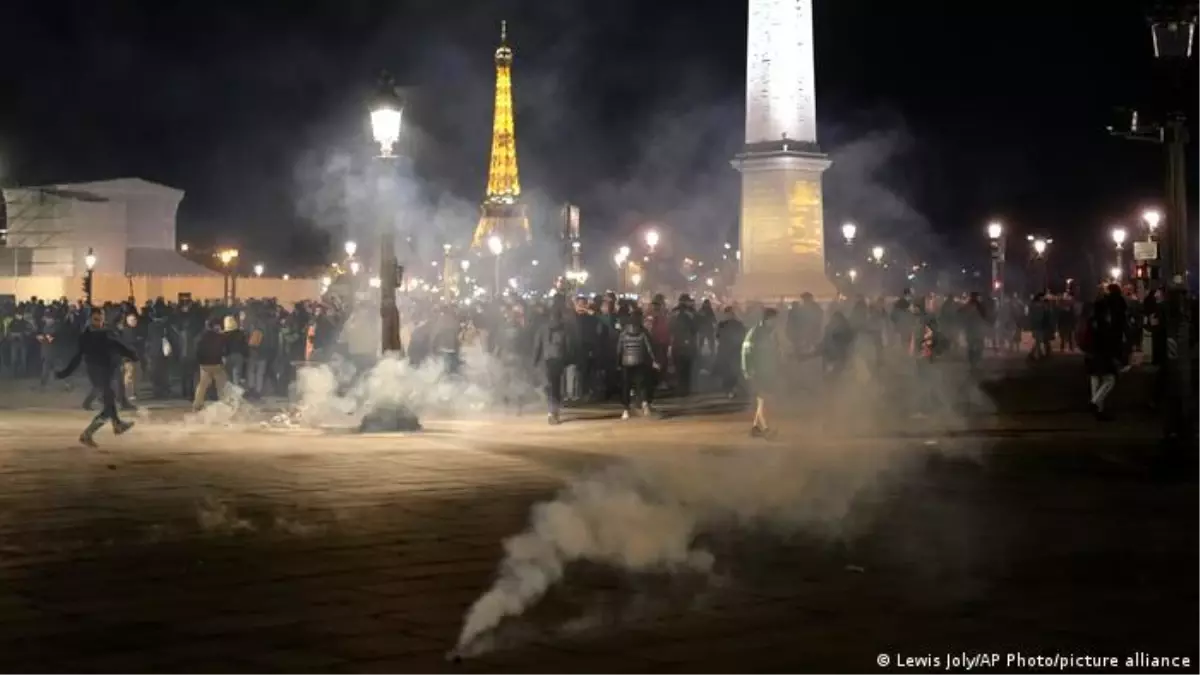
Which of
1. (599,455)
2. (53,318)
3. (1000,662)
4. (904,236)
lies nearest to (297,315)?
(53,318)

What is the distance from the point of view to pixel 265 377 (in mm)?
27344

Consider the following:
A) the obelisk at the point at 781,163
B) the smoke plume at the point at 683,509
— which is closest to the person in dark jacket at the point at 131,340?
the smoke plume at the point at 683,509

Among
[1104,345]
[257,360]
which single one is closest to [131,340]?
[257,360]

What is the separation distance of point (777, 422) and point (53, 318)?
1836 centimetres

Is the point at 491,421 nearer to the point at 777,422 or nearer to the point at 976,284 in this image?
the point at 777,422

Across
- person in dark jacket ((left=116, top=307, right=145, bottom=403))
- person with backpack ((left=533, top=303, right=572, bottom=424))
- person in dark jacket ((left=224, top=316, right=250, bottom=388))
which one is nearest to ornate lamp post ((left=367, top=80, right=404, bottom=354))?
person with backpack ((left=533, top=303, right=572, bottom=424))

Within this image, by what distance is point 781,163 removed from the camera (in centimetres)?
3922

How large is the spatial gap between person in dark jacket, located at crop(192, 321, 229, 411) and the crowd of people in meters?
0.02

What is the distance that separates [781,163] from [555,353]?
19.5 metres

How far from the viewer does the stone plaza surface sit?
23.6ft

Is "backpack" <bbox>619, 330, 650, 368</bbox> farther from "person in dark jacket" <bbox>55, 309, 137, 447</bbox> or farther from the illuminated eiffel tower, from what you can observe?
the illuminated eiffel tower

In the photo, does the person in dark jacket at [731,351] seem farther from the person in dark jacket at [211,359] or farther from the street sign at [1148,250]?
the person in dark jacket at [211,359]

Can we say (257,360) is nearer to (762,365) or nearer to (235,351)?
(235,351)

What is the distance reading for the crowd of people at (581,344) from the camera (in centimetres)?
2042
